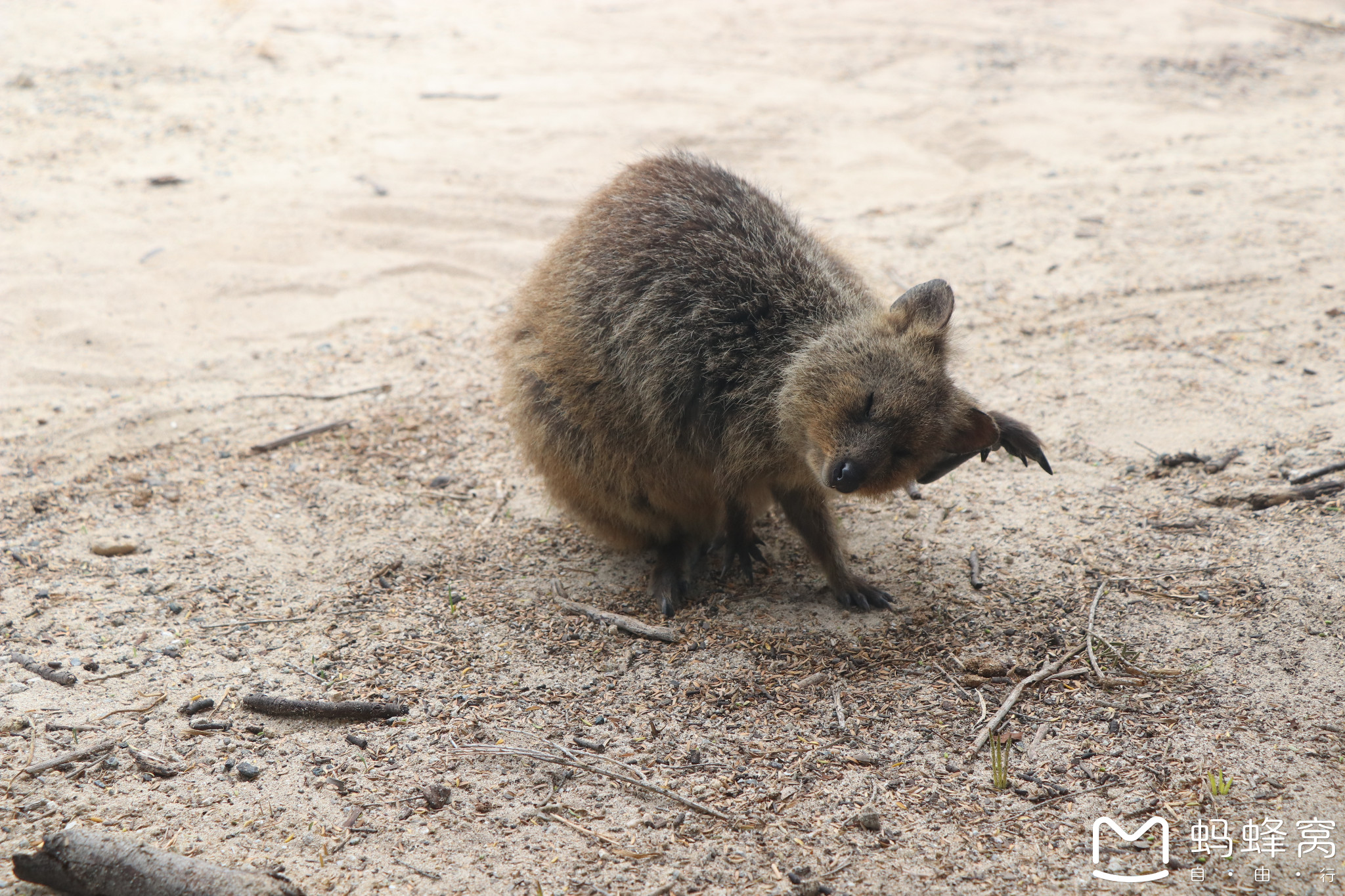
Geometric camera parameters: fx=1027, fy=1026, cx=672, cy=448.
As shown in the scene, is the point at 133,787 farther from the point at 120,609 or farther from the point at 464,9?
the point at 464,9

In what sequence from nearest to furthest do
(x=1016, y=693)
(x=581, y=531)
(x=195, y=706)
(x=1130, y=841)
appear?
(x=1130, y=841)
(x=195, y=706)
(x=1016, y=693)
(x=581, y=531)

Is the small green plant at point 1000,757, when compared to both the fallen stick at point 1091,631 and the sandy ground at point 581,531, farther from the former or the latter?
the fallen stick at point 1091,631

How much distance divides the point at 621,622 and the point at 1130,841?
1.93 metres

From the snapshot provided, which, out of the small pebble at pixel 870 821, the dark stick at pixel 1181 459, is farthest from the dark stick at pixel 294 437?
the dark stick at pixel 1181 459

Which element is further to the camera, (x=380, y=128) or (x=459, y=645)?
(x=380, y=128)

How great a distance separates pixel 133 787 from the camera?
2.97m

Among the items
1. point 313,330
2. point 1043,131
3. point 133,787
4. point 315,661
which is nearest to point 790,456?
point 315,661

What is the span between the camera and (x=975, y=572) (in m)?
4.18

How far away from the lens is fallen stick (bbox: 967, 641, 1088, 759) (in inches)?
127

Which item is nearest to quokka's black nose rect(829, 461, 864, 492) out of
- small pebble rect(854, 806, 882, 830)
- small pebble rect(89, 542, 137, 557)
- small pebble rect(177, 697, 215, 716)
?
small pebble rect(854, 806, 882, 830)

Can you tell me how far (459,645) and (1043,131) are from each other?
704cm

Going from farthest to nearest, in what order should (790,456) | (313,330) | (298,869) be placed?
1. (313,330)
2. (790,456)
3. (298,869)

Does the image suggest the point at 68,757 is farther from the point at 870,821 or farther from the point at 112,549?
the point at 870,821

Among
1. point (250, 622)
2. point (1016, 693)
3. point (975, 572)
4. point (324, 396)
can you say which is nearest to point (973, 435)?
point (975, 572)
